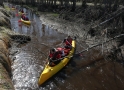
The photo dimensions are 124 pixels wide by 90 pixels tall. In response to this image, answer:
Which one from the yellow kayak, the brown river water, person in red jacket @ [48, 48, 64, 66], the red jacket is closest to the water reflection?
the brown river water

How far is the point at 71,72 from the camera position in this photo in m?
13.7

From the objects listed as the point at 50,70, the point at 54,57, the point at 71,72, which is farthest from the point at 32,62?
the point at 71,72

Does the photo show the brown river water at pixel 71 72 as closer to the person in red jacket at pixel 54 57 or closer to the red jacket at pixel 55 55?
the person in red jacket at pixel 54 57

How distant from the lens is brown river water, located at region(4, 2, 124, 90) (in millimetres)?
11786

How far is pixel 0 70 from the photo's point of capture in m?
10.2

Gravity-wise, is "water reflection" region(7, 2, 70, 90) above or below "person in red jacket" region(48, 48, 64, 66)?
below

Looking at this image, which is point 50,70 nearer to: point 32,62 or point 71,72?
point 71,72

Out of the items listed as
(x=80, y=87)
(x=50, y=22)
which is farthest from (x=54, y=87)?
(x=50, y=22)

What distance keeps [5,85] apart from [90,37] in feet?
48.2

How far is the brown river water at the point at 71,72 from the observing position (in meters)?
11.8

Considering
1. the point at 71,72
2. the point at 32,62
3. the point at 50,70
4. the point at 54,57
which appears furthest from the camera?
the point at 32,62

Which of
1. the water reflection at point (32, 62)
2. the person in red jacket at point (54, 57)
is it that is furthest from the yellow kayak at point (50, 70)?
the water reflection at point (32, 62)

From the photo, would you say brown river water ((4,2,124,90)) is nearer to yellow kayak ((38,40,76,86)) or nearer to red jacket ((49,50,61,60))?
yellow kayak ((38,40,76,86))

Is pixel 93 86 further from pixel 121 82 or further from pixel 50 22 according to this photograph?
pixel 50 22
